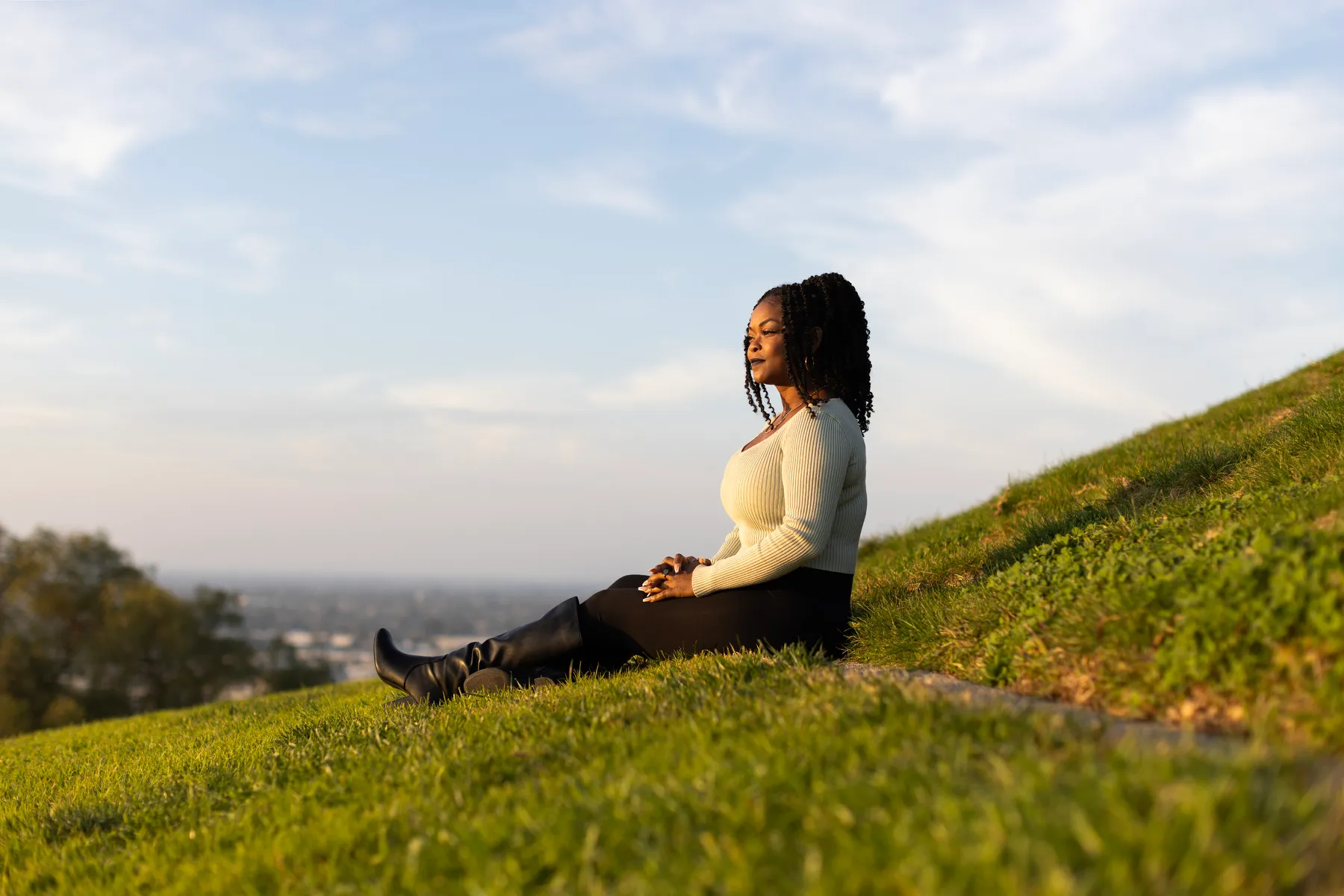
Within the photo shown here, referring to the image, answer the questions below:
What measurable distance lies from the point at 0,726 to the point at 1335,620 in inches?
1709

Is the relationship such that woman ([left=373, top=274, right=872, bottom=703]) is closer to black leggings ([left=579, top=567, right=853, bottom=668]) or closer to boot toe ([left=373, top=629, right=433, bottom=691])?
black leggings ([left=579, top=567, right=853, bottom=668])

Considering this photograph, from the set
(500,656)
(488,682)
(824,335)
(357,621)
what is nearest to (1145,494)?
(824,335)

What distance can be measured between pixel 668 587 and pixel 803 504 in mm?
1206

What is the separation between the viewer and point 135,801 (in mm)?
5469

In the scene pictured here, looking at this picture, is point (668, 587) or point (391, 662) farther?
point (391, 662)

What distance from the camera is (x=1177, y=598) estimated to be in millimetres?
4359

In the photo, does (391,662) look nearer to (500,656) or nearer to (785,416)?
(500,656)

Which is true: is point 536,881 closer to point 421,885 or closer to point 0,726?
point 421,885

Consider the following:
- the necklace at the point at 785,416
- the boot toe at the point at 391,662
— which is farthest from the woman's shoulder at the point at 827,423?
the boot toe at the point at 391,662

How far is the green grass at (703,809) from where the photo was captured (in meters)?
2.42

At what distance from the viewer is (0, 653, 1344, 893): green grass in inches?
95.1

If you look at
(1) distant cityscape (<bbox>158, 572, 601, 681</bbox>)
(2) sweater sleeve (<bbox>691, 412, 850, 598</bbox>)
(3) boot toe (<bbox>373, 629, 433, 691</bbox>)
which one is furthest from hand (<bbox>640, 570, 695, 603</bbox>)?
(1) distant cityscape (<bbox>158, 572, 601, 681</bbox>)

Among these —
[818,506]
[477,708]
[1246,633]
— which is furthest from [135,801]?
[1246,633]

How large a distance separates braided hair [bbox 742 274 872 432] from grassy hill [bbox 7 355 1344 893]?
1719 millimetres
